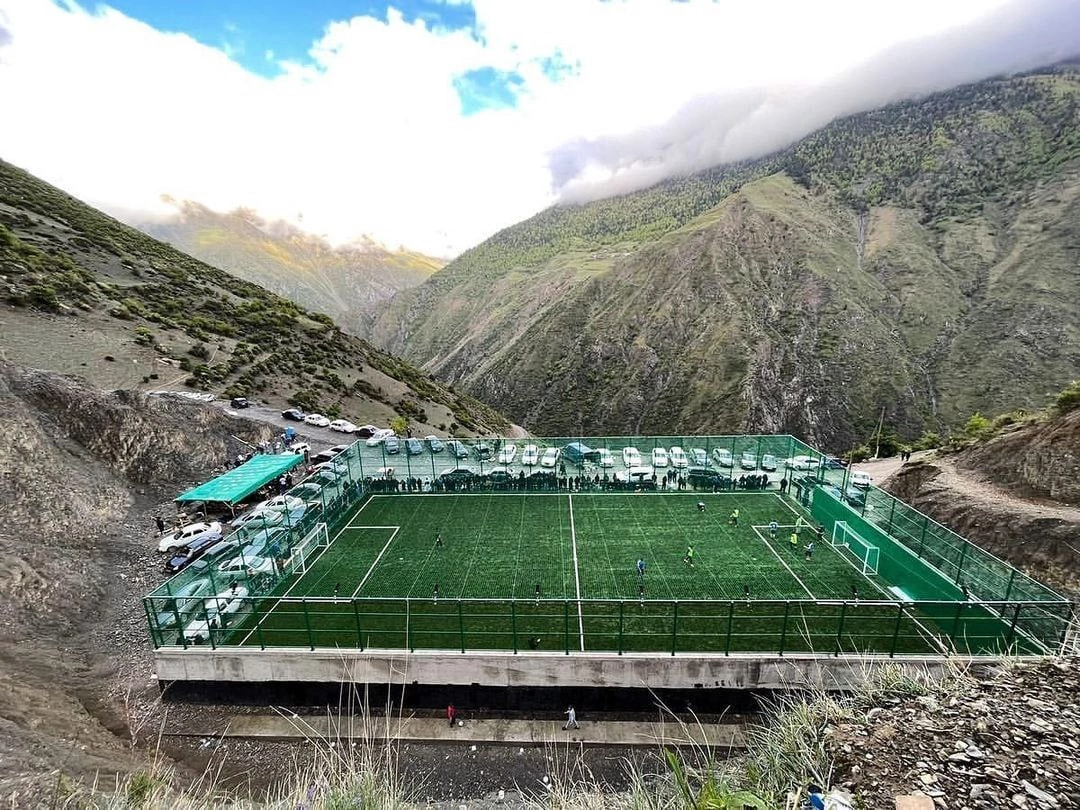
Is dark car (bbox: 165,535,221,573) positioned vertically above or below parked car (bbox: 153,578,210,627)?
below

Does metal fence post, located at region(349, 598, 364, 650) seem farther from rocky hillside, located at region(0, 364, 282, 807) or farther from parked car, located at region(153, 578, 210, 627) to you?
rocky hillside, located at region(0, 364, 282, 807)

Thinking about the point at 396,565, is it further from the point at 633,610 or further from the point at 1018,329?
the point at 1018,329

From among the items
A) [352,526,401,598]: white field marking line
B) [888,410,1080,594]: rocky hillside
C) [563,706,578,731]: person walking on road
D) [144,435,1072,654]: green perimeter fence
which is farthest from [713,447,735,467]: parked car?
Answer: [563,706,578,731]: person walking on road

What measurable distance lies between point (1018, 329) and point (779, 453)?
6891 centimetres

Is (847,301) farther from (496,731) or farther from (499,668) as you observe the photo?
(496,731)

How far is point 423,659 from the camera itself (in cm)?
1397

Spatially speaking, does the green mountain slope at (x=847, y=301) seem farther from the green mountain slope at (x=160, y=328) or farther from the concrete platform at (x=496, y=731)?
the concrete platform at (x=496, y=731)

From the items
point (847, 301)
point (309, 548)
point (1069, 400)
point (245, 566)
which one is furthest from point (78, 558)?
point (847, 301)

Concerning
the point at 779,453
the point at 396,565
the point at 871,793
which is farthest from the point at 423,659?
the point at 779,453

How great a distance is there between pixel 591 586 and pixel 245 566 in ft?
39.8

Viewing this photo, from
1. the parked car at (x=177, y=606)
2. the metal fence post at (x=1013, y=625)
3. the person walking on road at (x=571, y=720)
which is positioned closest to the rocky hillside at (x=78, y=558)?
the parked car at (x=177, y=606)

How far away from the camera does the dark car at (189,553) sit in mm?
18875

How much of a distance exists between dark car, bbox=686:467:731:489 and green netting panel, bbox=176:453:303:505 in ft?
70.1

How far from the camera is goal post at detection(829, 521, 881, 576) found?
1975 cm
